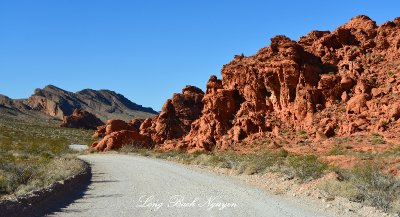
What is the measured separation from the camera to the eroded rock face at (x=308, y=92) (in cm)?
3862

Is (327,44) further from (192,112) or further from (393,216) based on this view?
(393,216)

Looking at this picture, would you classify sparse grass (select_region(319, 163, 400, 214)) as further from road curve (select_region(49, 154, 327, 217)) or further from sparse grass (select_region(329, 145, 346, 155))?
sparse grass (select_region(329, 145, 346, 155))

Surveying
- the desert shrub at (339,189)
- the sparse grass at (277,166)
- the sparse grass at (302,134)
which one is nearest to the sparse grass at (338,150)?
the sparse grass at (277,166)

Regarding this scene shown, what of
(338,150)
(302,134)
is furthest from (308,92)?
(338,150)

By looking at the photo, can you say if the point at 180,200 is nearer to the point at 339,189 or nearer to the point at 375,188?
the point at 339,189

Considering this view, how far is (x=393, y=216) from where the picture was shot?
1085 cm

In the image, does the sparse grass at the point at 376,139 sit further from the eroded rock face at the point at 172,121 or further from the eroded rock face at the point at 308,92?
the eroded rock face at the point at 172,121

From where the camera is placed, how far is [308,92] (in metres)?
42.2

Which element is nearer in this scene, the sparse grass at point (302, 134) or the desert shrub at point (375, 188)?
the desert shrub at point (375, 188)

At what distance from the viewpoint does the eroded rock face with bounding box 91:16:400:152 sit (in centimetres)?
3862

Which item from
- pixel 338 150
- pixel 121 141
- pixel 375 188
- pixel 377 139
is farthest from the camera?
pixel 121 141

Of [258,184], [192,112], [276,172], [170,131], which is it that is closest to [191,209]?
[258,184]

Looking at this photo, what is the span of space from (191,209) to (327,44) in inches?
1594

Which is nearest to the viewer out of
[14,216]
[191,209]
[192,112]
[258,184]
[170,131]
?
[14,216]
